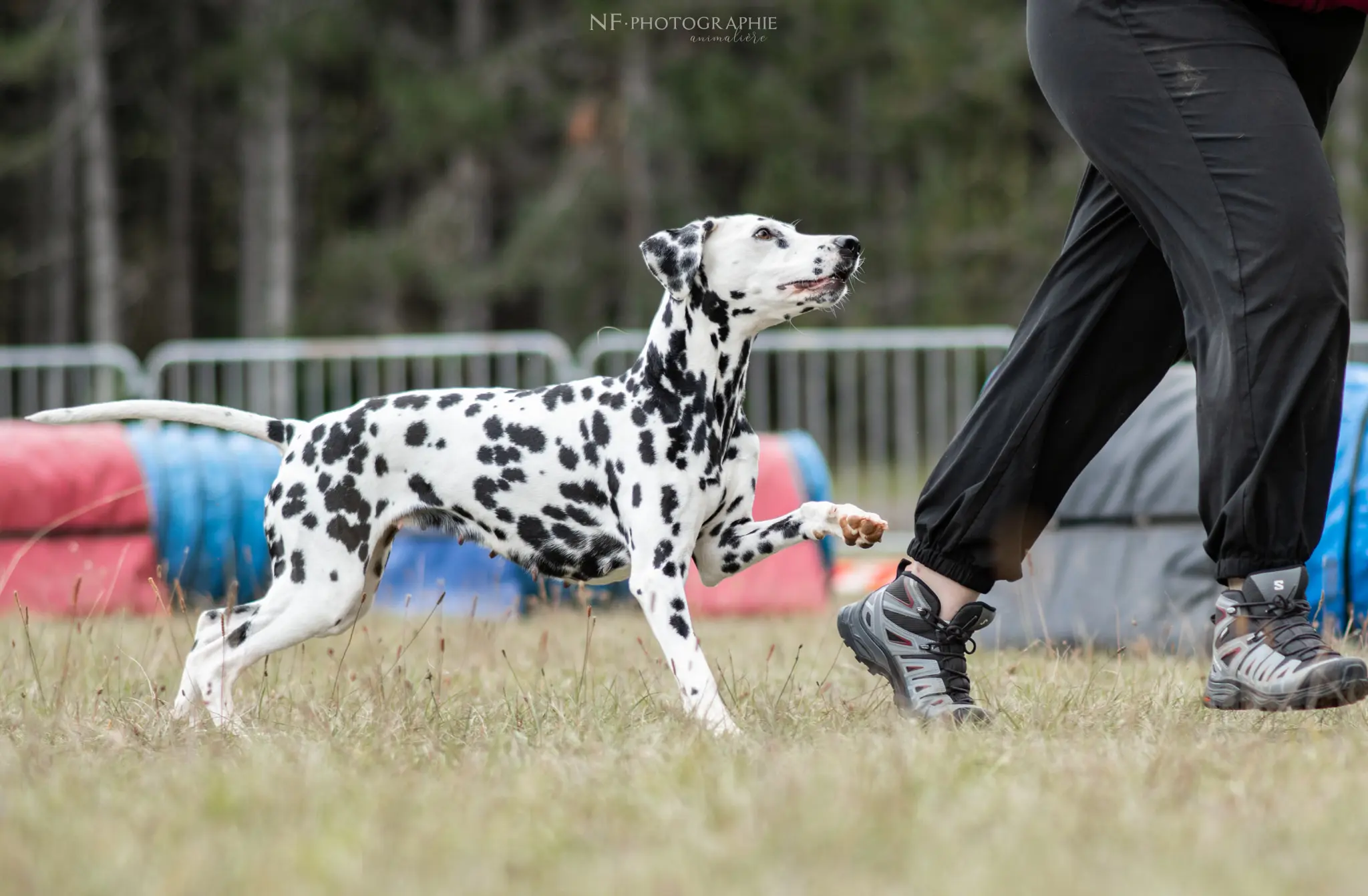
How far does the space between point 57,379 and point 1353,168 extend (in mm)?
14420

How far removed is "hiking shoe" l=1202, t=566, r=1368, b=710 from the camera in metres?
2.83

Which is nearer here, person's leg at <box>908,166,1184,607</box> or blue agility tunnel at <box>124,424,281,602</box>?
person's leg at <box>908,166,1184,607</box>

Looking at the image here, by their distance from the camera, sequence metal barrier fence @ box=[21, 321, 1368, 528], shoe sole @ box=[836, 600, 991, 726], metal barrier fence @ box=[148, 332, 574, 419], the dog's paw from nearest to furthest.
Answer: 1. shoe sole @ box=[836, 600, 991, 726]
2. the dog's paw
3. metal barrier fence @ box=[148, 332, 574, 419]
4. metal barrier fence @ box=[21, 321, 1368, 528]

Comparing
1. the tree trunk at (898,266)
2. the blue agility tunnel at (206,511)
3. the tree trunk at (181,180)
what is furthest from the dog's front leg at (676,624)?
the tree trunk at (181,180)

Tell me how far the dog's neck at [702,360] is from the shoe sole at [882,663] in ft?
1.71

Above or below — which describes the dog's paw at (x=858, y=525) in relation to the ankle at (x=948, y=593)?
above

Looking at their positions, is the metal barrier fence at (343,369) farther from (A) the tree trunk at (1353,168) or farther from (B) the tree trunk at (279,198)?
(A) the tree trunk at (1353,168)

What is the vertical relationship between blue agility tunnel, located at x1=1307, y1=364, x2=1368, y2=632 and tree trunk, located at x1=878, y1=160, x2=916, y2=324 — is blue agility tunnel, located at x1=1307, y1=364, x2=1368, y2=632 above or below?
below

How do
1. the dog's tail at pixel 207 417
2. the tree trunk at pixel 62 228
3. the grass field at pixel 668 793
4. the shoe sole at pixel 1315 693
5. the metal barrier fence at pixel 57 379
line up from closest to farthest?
the grass field at pixel 668 793, the shoe sole at pixel 1315 693, the dog's tail at pixel 207 417, the metal barrier fence at pixel 57 379, the tree trunk at pixel 62 228

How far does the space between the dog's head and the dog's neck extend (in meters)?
0.03

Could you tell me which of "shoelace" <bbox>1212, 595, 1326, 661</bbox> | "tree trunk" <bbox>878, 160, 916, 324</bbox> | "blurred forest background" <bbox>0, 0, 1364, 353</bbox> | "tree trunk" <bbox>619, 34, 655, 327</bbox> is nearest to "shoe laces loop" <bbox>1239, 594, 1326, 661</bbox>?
"shoelace" <bbox>1212, 595, 1326, 661</bbox>

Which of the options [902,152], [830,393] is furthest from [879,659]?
[902,152]

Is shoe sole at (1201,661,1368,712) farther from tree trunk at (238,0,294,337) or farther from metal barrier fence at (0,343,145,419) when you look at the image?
tree trunk at (238,0,294,337)

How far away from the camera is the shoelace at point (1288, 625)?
2898mm
